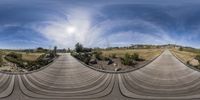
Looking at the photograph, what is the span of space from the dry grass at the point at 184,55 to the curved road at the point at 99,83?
0.24 metres

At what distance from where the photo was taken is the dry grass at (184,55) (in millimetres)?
13610

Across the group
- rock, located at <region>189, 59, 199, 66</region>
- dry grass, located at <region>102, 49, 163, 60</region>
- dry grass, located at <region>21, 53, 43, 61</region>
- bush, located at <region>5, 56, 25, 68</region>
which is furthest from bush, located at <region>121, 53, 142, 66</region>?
bush, located at <region>5, 56, 25, 68</region>

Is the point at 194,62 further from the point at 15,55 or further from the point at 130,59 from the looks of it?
the point at 15,55

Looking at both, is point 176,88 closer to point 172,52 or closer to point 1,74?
point 172,52

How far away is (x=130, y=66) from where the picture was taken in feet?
45.0

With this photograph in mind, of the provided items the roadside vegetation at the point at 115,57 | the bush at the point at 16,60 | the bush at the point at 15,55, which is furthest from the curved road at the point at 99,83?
the bush at the point at 15,55

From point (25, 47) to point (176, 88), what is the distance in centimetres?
765

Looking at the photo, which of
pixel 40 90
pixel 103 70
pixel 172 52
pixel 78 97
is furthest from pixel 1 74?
pixel 172 52

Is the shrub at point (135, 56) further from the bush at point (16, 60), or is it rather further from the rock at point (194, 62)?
the bush at point (16, 60)

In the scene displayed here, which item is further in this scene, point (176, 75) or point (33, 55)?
point (176, 75)

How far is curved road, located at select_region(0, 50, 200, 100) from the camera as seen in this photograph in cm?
1376

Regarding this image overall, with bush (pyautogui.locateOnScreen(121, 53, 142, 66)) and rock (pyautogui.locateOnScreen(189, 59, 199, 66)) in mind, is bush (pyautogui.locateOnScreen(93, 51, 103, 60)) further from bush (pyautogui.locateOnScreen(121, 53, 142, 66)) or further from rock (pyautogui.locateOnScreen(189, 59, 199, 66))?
rock (pyautogui.locateOnScreen(189, 59, 199, 66))

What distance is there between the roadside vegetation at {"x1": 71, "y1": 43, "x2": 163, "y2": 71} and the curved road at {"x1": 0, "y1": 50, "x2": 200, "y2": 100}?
1.13 feet

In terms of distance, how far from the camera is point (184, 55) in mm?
13680
